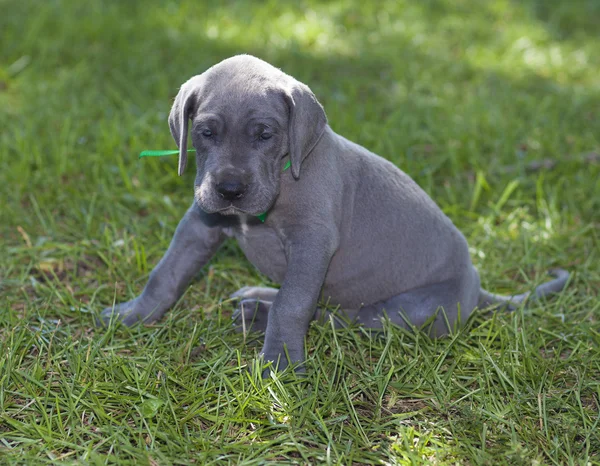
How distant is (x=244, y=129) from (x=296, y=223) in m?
0.61

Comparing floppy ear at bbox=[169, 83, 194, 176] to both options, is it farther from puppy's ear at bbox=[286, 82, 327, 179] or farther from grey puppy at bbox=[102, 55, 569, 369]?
puppy's ear at bbox=[286, 82, 327, 179]

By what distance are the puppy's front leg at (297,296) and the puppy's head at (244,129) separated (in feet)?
1.16

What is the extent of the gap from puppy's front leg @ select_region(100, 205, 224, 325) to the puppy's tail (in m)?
1.72

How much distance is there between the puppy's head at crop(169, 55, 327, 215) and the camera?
140 inches

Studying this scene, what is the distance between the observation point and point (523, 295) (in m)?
4.84

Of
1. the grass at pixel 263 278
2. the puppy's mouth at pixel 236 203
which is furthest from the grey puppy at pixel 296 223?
the grass at pixel 263 278

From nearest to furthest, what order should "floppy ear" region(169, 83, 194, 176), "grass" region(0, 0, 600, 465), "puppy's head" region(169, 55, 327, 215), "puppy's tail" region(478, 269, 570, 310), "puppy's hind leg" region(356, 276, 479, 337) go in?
"grass" region(0, 0, 600, 465), "puppy's head" region(169, 55, 327, 215), "floppy ear" region(169, 83, 194, 176), "puppy's hind leg" region(356, 276, 479, 337), "puppy's tail" region(478, 269, 570, 310)

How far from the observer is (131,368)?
3.78m

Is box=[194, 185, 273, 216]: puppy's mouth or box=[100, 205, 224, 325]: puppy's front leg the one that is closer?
box=[194, 185, 273, 216]: puppy's mouth

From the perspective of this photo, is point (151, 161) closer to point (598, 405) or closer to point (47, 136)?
point (47, 136)

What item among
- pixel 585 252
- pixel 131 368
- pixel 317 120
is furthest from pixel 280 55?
pixel 131 368

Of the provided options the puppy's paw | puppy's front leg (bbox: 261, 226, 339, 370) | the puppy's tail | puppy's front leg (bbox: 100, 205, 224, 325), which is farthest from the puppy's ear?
the puppy's tail

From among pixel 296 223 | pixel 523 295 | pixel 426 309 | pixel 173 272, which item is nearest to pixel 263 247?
pixel 296 223

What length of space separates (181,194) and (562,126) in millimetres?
3919
